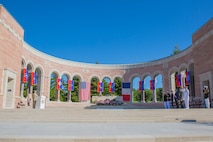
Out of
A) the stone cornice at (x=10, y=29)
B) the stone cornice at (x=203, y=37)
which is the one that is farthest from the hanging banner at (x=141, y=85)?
the stone cornice at (x=10, y=29)

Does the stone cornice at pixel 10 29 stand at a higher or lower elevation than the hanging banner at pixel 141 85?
higher

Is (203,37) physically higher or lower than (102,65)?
higher

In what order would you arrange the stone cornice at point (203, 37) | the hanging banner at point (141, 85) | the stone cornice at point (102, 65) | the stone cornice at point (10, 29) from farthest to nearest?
the hanging banner at point (141, 85) → the stone cornice at point (102, 65) → the stone cornice at point (203, 37) → the stone cornice at point (10, 29)

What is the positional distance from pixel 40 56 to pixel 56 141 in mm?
22211

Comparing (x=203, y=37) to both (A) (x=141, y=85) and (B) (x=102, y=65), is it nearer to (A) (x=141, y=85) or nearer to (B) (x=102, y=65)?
(A) (x=141, y=85)

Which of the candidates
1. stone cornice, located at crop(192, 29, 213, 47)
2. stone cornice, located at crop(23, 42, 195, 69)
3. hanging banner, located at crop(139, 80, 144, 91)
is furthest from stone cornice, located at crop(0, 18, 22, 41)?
hanging banner, located at crop(139, 80, 144, 91)

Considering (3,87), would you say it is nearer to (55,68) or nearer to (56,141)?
(56,141)

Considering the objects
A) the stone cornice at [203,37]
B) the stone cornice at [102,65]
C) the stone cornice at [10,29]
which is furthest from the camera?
the stone cornice at [102,65]

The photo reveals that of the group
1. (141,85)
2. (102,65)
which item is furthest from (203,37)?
(102,65)

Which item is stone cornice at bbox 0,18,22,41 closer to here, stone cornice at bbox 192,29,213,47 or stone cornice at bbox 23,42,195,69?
stone cornice at bbox 23,42,195,69

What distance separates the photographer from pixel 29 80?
2412cm

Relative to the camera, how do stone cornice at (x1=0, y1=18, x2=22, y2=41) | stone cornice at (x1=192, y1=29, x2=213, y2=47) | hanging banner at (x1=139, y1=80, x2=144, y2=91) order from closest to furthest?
stone cornice at (x1=0, y1=18, x2=22, y2=41) < stone cornice at (x1=192, y1=29, x2=213, y2=47) < hanging banner at (x1=139, y1=80, x2=144, y2=91)

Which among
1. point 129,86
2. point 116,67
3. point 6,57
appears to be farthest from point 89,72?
point 6,57

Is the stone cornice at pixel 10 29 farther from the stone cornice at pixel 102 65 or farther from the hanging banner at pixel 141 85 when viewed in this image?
the hanging banner at pixel 141 85
